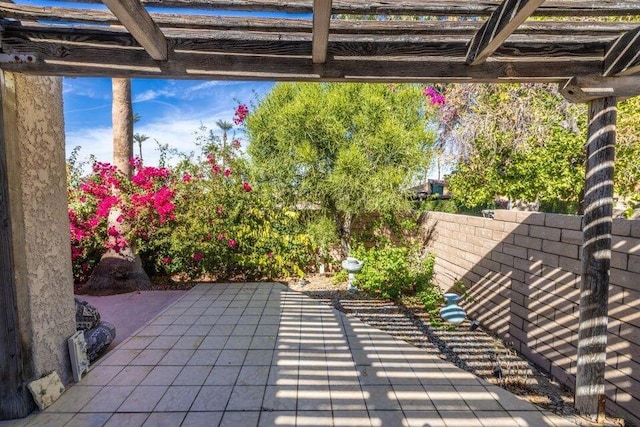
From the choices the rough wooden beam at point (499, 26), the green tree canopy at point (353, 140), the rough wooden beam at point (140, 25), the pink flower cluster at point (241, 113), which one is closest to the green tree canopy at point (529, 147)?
the green tree canopy at point (353, 140)

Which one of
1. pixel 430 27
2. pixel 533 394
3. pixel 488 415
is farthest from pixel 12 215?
pixel 533 394

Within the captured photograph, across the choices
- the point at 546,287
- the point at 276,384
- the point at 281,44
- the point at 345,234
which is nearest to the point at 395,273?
the point at 345,234

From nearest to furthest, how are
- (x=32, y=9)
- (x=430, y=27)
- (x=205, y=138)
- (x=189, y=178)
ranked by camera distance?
(x=32, y=9), (x=430, y=27), (x=189, y=178), (x=205, y=138)

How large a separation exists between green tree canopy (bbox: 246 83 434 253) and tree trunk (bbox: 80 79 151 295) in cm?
290

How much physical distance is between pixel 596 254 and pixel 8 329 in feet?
15.3

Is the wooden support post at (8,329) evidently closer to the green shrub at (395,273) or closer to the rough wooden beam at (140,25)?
the rough wooden beam at (140,25)

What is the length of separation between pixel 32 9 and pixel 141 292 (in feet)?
17.2

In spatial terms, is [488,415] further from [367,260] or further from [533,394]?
[367,260]

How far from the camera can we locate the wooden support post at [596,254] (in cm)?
254

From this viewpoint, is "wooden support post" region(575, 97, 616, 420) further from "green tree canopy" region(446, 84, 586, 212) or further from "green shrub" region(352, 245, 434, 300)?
"green tree canopy" region(446, 84, 586, 212)

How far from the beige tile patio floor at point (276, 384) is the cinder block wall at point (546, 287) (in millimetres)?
678

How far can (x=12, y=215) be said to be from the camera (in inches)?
95.4

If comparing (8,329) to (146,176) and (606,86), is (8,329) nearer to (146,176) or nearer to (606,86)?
(146,176)

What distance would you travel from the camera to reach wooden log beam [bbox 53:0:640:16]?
1.96m
